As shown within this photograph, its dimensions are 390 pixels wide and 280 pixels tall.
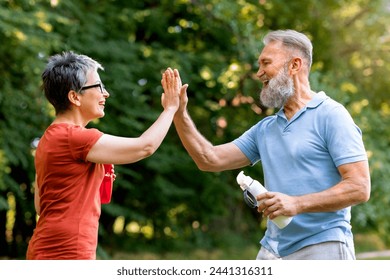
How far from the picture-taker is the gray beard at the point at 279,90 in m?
3.49

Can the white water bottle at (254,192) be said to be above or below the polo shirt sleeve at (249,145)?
below

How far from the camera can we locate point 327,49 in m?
12.9

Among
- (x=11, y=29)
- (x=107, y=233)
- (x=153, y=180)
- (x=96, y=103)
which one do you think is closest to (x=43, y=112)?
(x=11, y=29)

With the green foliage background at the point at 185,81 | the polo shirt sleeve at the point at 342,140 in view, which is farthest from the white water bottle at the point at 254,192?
the green foliage background at the point at 185,81

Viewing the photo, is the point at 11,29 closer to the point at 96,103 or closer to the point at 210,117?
the point at 210,117

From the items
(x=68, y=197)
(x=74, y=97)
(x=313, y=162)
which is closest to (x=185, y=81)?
(x=313, y=162)

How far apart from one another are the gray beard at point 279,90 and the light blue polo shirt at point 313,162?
149 millimetres

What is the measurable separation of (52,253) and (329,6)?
10.8m

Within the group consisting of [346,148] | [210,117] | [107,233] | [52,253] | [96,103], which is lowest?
[52,253]

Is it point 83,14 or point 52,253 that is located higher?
point 83,14

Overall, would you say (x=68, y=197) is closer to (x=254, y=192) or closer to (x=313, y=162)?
(x=254, y=192)

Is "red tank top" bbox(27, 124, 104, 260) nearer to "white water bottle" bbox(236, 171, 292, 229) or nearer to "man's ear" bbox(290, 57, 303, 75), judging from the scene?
"white water bottle" bbox(236, 171, 292, 229)

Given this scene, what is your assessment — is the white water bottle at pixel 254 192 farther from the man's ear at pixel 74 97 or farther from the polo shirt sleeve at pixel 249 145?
the man's ear at pixel 74 97

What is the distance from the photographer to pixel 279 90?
11.5ft
